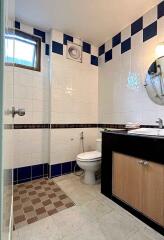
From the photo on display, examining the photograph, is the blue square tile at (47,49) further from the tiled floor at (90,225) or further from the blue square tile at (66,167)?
the tiled floor at (90,225)

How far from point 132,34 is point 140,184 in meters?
1.97

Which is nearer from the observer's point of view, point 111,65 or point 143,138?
point 143,138

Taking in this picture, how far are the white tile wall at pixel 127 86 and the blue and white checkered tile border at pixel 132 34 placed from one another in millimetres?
23

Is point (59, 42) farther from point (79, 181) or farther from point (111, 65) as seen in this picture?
point (79, 181)

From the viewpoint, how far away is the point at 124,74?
88.9 inches

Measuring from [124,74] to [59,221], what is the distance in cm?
204

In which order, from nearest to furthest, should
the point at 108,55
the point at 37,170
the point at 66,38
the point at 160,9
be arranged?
the point at 160,9 < the point at 37,170 < the point at 66,38 < the point at 108,55

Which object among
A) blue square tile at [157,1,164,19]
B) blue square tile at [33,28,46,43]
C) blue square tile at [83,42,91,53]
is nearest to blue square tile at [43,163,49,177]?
blue square tile at [33,28,46,43]

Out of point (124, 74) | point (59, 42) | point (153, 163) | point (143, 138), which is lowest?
point (153, 163)

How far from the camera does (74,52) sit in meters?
2.52

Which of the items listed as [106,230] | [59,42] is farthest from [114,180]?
[59,42]

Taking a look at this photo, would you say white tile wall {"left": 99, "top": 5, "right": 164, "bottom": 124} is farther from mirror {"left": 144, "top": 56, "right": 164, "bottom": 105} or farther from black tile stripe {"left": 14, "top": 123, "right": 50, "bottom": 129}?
black tile stripe {"left": 14, "top": 123, "right": 50, "bottom": 129}

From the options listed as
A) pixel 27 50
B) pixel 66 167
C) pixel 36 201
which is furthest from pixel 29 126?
pixel 27 50

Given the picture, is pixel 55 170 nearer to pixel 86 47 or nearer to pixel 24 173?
pixel 24 173
